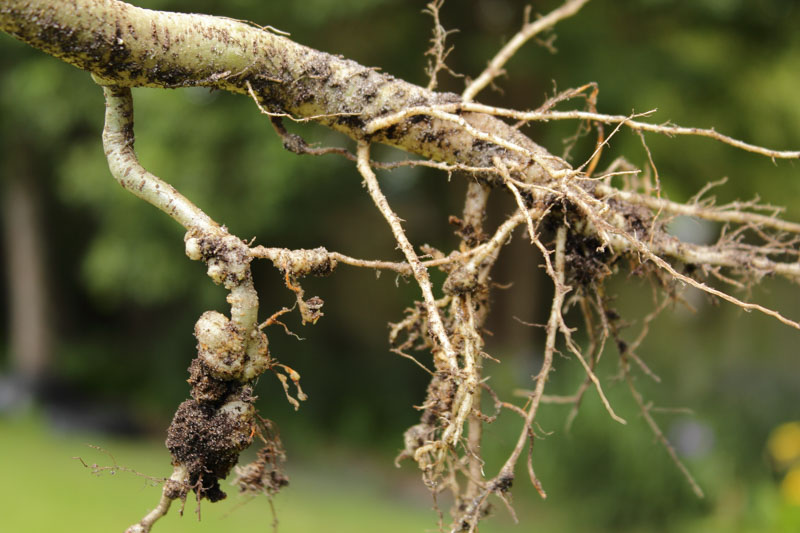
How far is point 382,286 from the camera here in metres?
7.49

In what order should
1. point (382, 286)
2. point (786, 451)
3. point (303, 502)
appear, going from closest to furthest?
1. point (786, 451)
2. point (303, 502)
3. point (382, 286)

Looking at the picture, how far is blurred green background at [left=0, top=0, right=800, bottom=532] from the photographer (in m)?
4.43

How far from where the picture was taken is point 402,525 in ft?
16.1

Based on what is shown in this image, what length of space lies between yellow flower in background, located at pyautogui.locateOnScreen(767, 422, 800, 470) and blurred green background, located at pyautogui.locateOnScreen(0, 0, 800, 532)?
0.08 meters

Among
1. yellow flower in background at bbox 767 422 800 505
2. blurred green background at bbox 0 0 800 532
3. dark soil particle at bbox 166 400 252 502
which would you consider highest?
blurred green background at bbox 0 0 800 532

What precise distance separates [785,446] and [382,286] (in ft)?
13.7

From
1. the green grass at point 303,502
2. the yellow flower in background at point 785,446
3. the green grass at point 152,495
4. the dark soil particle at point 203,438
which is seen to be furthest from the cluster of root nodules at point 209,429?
the yellow flower in background at point 785,446

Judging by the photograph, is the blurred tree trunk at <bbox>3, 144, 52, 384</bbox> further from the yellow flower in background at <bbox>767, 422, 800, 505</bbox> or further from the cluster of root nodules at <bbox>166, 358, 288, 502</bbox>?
the cluster of root nodules at <bbox>166, 358, 288, 502</bbox>

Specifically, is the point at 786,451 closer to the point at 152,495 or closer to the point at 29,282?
the point at 152,495

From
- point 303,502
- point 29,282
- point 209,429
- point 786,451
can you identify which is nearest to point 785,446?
point 786,451

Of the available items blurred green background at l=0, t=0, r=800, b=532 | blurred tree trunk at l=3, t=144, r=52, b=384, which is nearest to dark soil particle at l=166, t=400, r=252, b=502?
blurred green background at l=0, t=0, r=800, b=532

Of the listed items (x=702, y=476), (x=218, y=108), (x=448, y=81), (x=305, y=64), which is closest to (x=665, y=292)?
(x=305, y=64)

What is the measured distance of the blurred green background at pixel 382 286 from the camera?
443 cm

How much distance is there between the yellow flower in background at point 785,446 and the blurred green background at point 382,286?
8cm
